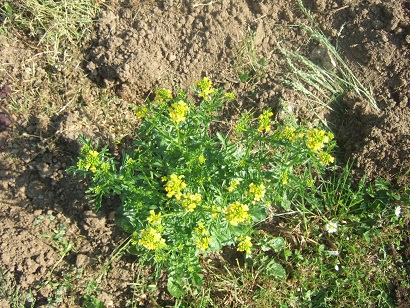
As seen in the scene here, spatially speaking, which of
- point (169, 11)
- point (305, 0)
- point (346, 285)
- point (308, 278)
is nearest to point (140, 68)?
point (169, 11)

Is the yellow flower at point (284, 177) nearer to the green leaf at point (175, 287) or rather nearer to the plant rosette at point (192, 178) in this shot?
the plant rosette at point (192, 178)

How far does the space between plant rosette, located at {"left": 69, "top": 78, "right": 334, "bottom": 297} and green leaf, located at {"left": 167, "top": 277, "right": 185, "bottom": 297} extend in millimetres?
39

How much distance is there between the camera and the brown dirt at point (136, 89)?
3.46m

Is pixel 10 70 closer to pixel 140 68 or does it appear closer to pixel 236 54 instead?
pixel 140 68

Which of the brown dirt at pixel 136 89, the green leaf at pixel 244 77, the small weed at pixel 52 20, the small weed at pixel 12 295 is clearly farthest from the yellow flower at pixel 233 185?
the small weed at pixel 52 20

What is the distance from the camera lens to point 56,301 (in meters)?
3.28

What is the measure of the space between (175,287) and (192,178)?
99cm

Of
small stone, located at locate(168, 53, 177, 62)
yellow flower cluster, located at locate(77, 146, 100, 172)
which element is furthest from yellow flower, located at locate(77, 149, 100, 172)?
small stone, located at locate(168, 53, 177, 62)

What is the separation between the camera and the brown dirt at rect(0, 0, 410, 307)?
11.3ft

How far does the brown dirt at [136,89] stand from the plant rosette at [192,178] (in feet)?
2.10

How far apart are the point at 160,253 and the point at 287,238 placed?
50.6 inches

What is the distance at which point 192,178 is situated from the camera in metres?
2.84

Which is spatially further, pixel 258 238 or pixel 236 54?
pixel 236 54

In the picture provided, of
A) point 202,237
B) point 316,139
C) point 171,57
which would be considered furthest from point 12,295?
point 316,139
